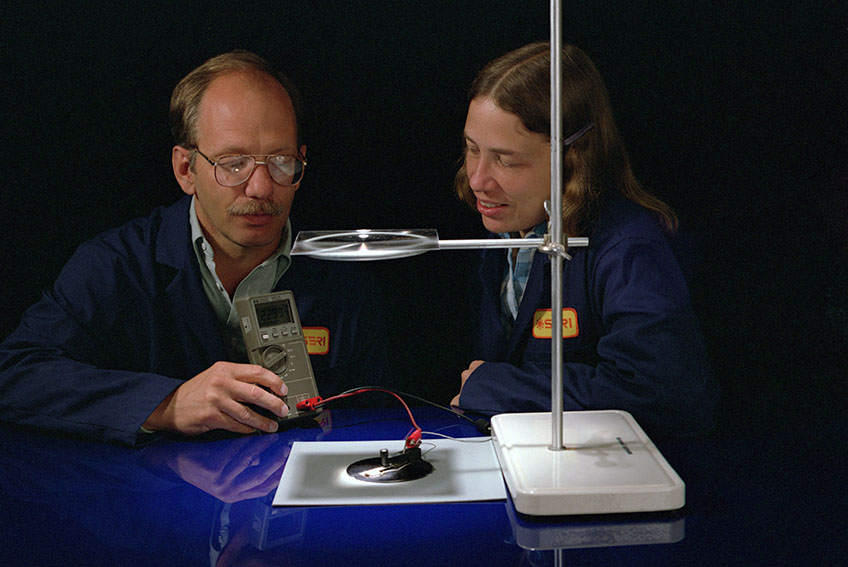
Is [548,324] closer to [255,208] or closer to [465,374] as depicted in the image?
[465,374]

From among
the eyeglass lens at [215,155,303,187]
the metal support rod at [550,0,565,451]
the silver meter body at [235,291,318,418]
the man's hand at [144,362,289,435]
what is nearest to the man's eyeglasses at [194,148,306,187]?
the eyeglass lens at [215,155,303,187]

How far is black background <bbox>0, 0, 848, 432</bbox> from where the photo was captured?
63.9 inches

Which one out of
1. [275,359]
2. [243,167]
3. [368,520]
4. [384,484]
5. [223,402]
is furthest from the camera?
[243,167]

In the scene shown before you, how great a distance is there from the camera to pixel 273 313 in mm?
1503

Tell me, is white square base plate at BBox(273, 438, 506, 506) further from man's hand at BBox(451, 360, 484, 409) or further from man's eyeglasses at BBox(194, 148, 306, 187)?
man's eyeglasses at BBox(194, 148, 306, 187)

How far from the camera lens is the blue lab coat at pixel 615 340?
142 centimetres

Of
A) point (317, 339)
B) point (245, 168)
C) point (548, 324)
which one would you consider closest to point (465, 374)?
point (548, 324)

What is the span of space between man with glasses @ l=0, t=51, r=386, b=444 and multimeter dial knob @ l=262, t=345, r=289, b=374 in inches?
6.2

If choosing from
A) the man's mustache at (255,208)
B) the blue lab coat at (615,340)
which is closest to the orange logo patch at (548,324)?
the blue lab coat at (615,340)

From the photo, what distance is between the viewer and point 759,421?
1480 mm

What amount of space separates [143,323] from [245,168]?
1.21ft

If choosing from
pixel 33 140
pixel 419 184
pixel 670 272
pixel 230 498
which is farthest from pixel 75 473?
pixel 670 272

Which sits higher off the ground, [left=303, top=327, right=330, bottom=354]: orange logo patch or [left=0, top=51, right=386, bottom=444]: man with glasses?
[left=0, top=51, right=386, bottom=444]: man with glasses

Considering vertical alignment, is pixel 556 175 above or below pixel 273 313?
above
